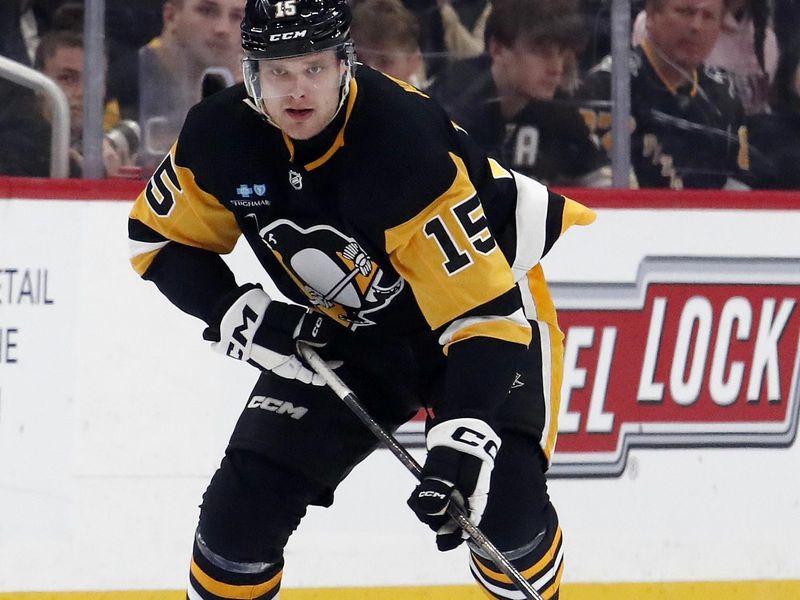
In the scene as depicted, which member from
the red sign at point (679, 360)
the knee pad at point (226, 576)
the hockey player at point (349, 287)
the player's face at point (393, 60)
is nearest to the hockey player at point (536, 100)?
the player's face at point (393, 60)

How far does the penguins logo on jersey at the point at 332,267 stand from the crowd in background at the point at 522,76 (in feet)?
3.00

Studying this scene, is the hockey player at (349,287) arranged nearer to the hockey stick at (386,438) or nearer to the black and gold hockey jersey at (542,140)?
the hockey stick at (386,438)

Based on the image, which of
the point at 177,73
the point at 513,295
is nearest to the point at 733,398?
the point at 513,295

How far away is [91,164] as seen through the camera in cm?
314

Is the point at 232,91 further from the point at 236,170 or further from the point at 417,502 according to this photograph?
the point at 417,502

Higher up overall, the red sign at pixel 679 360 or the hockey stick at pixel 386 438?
the hockey stick at pixel 386 438

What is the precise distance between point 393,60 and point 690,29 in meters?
0.75

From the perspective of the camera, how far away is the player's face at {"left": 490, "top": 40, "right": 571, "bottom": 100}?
10.9 feet

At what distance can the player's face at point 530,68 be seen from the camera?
131 inches

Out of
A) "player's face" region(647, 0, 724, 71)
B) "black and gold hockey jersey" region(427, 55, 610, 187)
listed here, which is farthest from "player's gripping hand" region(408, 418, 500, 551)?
"player's face" region(647, 0, 724, 71)

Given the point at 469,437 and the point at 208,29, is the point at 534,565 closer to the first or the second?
the point at 469,437

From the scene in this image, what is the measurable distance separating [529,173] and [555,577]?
115cm

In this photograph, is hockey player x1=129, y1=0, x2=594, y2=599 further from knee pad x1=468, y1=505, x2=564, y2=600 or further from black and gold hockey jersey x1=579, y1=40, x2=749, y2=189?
black and gold hockey jersey x1=579, y1=40, x2=749, y2=189

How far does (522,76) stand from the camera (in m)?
3.35
